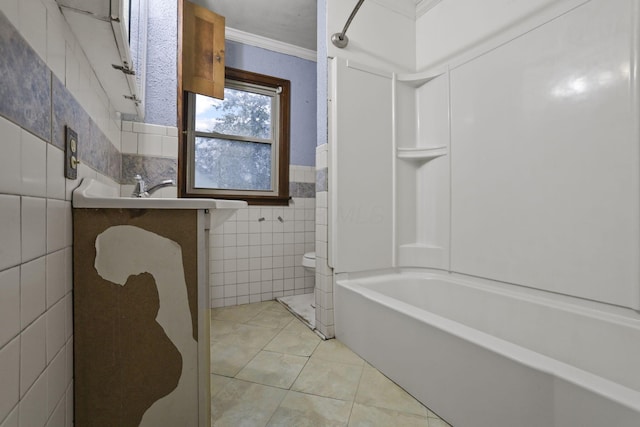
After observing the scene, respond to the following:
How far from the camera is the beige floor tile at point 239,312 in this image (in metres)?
2.01

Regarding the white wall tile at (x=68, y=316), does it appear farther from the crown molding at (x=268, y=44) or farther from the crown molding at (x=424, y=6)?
the crown molding at (x=424, y=6)

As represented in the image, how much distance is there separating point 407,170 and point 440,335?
3.85 feet

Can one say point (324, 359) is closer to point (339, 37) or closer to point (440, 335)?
point (440, 335)

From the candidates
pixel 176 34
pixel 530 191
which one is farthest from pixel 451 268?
pixel 176 34

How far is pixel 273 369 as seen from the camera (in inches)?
53.6

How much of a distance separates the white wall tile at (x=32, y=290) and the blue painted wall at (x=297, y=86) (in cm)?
207

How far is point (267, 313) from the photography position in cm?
211

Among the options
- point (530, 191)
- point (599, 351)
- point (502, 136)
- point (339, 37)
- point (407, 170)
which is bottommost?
point (599, 351)

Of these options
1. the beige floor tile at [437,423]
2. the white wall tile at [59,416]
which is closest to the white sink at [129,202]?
the white wall tile at [59,416]

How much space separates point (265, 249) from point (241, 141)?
100cm

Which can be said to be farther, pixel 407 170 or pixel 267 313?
pixel 267 313

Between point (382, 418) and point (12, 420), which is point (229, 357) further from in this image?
point (12, 420)

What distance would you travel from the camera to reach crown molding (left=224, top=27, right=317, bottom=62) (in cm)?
229

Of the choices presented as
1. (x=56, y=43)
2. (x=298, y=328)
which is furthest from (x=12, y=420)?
(x=298, y=328)
